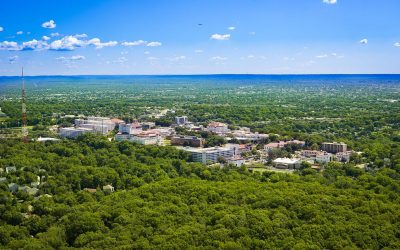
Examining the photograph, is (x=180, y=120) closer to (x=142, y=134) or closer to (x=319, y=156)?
(x=142, y=134)

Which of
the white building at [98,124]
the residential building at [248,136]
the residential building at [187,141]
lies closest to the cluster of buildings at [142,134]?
the residential building at [187,141]

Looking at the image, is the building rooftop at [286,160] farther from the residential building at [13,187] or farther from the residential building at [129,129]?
the residential building at [129,129]

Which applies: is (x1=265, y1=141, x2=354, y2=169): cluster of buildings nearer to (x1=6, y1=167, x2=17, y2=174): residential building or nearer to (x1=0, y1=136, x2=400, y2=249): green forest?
(x1=0, y1=136, x2=400, y2=249): green forest

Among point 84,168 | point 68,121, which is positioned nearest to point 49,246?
point 84,168

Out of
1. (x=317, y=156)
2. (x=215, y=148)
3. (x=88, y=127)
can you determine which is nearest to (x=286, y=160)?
(x=317, y=156)

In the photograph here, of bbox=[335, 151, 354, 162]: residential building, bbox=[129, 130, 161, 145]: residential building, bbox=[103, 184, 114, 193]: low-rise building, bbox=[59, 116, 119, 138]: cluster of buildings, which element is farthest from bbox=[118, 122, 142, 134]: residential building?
bbox=[103, 184, 114, 193]: low-rise building

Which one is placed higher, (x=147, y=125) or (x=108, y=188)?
(x=147, y=125)

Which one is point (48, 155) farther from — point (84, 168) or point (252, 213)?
point (252, 213)
